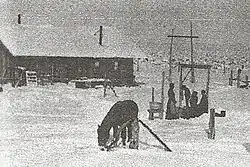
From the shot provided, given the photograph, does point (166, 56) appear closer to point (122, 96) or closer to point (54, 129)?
point (122, 96)

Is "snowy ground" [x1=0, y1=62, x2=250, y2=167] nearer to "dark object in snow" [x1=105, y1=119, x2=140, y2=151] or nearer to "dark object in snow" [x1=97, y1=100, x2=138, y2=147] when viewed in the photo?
"dark object in snow" [x1=105, y1=119, x2=140, y2=151]

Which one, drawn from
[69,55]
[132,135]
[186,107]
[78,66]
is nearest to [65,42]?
[69,55]

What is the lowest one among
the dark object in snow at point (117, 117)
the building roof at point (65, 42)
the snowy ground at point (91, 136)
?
the snowy ground at point (91, 136)

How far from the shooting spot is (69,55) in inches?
1166

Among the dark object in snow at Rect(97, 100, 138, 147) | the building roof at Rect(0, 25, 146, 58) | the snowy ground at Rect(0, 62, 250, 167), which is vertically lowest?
the snowy ground at Rect(0, 62, 250, 167)

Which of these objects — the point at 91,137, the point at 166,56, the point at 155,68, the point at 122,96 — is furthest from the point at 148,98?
the point at 166,56

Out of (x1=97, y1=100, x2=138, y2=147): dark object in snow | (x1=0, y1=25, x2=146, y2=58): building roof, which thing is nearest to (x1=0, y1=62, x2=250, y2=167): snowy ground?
(x1=97, y1=100, x2=138, y2=147): dark object in snow

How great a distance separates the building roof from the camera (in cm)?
2988

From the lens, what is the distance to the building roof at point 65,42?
29.9m

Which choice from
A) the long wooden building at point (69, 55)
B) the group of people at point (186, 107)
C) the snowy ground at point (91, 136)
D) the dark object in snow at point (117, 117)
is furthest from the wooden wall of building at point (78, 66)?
the dark object in snow at point (117, 117)

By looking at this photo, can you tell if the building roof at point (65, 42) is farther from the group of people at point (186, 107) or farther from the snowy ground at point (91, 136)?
the group of people at point (186, 107)

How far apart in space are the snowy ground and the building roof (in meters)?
9.34

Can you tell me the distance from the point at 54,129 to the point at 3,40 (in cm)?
1889

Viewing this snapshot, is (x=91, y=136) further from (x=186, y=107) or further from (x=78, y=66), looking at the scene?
(x=78, y=66)
